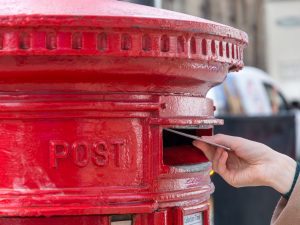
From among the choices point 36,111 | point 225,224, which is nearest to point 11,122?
point 36,111

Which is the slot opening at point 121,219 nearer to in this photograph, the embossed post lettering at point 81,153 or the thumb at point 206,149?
the embossed post lettering at point 81,153

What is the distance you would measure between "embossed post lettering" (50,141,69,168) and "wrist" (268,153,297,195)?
29.7 inches

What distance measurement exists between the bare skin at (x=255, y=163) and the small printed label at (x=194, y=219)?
0.24m

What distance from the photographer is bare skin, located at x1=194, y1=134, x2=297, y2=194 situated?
2.31 m

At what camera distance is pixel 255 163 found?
2.34m

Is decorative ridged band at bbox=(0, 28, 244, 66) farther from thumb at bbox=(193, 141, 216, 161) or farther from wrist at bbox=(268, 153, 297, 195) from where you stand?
wrist at bbox=(268, 153, 297, 195)

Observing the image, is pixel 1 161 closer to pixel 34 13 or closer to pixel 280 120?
pixel 34 13

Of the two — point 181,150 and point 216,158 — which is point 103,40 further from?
point 216,158

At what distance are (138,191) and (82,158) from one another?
0.17 m

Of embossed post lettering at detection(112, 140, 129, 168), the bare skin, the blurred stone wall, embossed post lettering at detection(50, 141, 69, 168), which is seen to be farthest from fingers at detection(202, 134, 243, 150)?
the blurred stone wall

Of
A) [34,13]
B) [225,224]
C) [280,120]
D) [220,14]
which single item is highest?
[220,14]

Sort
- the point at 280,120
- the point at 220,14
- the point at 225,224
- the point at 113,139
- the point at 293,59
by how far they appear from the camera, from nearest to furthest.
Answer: the point at 113,139, the point at 225,224, the point at 280,120, the point at 293,59, the point at 220,14

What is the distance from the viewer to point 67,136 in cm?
186

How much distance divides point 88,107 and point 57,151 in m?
0.13
